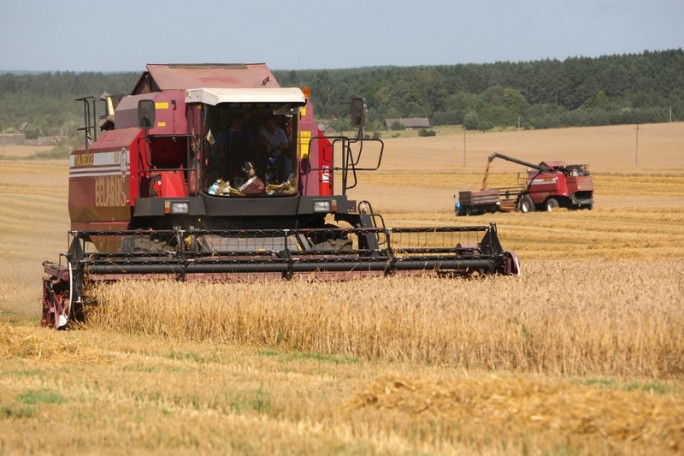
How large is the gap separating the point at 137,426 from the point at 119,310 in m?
4.96

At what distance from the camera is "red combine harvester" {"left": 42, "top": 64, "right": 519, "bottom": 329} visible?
11641 millimetres

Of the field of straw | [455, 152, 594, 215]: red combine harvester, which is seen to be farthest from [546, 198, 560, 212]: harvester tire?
the field of straw

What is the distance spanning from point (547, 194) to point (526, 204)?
0.78 meters

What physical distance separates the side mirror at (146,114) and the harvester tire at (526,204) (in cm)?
2114

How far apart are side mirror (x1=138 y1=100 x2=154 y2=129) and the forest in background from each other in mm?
75100

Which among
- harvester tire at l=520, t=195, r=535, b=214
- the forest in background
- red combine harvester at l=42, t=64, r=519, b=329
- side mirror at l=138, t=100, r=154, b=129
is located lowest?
harvester tire at l=520, t=195, r=535, b=214

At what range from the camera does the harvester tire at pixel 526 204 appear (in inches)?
1269

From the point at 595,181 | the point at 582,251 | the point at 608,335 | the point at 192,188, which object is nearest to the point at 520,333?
the point at 608,335

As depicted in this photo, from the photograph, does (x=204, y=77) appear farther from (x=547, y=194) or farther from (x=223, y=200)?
(x=547, y=194)

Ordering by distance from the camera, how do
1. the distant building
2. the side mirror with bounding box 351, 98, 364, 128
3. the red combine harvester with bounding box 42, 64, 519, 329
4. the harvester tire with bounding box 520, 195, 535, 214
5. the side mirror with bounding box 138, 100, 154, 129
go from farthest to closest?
the distant building
the harvester tire with bounding box 520, 195, 535, 214
the side mirror with bounding box 351, 98, 364, 128
the side mirror with bounding box 138, 100, 154, 129
the red combine harvester with bounding box 42, 64, 519, 329

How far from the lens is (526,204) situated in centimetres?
3253

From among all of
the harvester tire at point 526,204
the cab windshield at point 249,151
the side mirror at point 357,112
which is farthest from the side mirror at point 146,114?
the harvester tire at point 526,204

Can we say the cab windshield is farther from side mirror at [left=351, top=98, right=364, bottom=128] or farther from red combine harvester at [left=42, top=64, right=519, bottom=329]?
side mirror at [left=351, top=98, right=364, bottom=128]

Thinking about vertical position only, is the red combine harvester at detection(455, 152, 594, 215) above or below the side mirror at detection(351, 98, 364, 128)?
below
